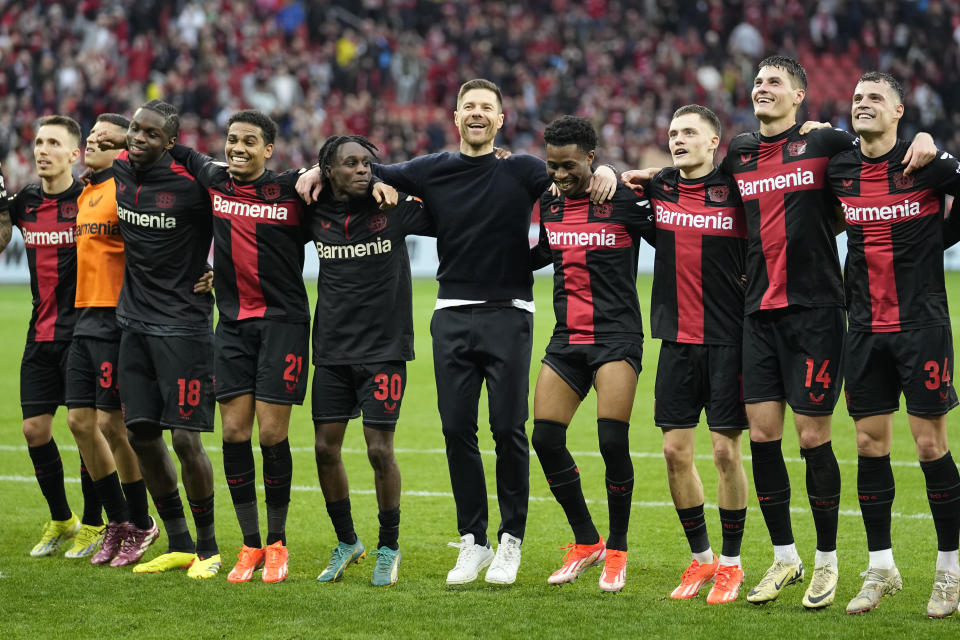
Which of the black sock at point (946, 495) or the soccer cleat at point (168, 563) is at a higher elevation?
the black sock at point (946, 495)

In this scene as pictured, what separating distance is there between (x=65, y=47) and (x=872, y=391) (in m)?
24.7

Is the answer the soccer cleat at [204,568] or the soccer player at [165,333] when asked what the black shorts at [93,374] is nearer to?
the soccer player at [165,333]

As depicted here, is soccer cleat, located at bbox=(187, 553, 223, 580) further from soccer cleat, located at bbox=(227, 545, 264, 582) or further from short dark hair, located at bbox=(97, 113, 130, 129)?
short dark hair, located at bbox=(97, 113, 130, 129)

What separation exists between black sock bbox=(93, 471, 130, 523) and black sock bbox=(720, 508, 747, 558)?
11.2 feet

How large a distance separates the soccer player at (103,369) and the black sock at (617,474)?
8.82 ft

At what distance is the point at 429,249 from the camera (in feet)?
74.4

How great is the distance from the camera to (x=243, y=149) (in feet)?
A: 21.1

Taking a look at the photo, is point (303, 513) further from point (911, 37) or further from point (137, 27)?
point (911, 37)

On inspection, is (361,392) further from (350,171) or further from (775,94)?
(775,94)

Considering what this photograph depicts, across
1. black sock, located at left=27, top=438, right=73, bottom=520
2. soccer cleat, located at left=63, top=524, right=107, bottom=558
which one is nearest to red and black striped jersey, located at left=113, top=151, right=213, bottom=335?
black sock, located at left=27, top=438, right=73, bottom=520

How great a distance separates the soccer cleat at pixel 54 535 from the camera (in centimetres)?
715

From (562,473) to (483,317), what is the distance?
87 cm

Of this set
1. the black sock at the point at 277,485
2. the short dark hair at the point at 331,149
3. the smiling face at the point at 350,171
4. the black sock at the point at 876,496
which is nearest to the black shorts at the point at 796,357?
the black sock at the point at 876,496

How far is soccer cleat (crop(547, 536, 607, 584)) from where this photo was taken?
6242 mm
